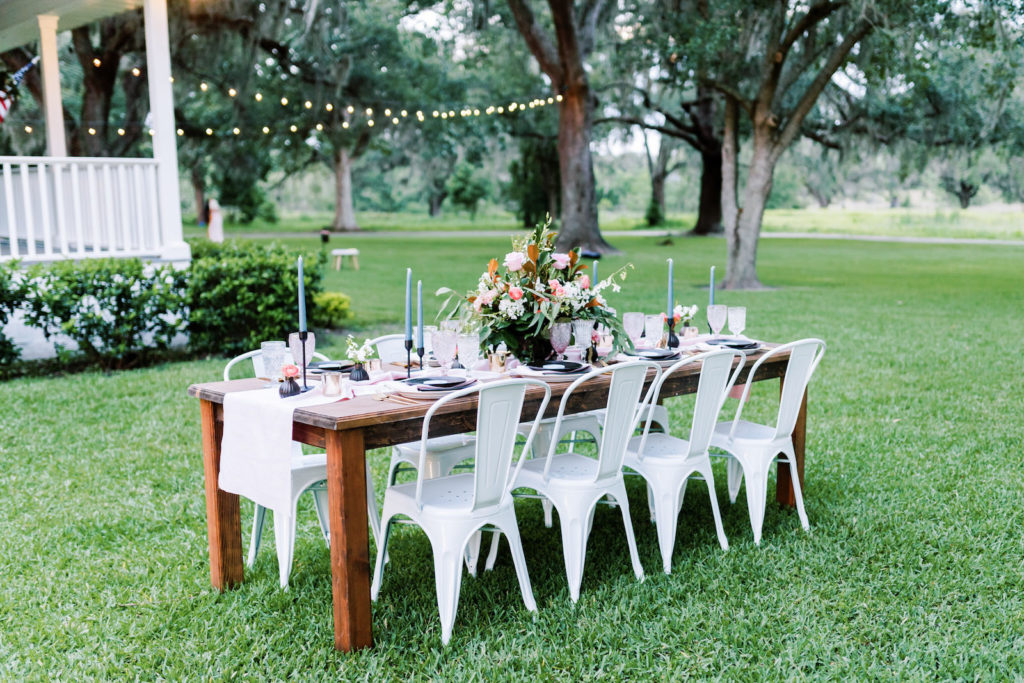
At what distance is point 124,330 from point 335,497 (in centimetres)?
532

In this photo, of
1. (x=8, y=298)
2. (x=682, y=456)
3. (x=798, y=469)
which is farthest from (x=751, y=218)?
(x=682, y=456)

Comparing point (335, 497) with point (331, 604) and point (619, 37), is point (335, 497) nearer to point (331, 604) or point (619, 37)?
point (331, 604)

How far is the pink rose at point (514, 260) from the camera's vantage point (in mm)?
3377

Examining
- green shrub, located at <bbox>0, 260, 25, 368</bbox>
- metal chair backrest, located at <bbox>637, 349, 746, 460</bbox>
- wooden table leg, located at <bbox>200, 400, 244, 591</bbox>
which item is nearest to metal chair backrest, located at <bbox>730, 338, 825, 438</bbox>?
metal chair backrest, located at <bbox>637, 349, 746, 460</bbox>

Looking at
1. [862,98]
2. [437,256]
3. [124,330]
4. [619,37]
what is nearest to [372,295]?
[124,330]

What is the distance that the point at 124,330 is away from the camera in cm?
743

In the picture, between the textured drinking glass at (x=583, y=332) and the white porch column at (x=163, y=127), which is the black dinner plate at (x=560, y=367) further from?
the white porch column at (x=163, y=127)

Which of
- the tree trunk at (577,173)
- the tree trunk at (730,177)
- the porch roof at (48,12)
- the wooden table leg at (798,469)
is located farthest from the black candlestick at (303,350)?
the tree trunk at (577,173)

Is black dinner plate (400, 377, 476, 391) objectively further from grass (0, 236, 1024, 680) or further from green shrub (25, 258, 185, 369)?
green shrub (25, 258, 185, 369)

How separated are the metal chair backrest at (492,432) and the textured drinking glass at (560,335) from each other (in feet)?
1.43

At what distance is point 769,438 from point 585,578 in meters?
1.08

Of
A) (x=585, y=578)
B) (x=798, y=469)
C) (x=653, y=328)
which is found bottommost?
(x=585, y=578)

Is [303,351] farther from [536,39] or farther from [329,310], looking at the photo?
[536,39]

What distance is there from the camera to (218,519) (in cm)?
A: 336
